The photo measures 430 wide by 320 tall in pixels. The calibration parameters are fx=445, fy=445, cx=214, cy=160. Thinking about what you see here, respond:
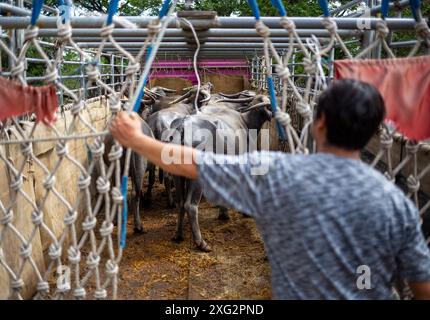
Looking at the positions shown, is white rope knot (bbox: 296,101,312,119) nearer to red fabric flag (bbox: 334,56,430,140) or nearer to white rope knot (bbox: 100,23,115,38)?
red fabric flag (bbox: 334,56,430,140)

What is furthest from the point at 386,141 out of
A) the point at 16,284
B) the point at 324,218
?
the point at 16,284

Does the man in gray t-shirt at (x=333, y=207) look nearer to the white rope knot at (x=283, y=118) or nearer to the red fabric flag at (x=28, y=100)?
the white rope knot at (x=283, y=118)

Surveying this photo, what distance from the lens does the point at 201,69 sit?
38.9ft

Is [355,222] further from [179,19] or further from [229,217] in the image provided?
[229,217]

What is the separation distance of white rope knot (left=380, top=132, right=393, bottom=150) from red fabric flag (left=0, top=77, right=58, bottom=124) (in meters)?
1.50

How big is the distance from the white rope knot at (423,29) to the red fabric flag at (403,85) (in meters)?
0.11

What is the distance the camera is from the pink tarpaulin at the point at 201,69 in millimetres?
10734

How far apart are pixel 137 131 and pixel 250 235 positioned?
10.5 feet

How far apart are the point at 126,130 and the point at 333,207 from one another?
31.6 inches

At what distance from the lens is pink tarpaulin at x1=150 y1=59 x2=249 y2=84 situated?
1073cm

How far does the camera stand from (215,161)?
60.8 inches

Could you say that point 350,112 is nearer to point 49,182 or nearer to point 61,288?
point 49,182

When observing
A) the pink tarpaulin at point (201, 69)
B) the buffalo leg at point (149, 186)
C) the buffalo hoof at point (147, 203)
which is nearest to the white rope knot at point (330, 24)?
the buffalo leg at point (149, 186)
